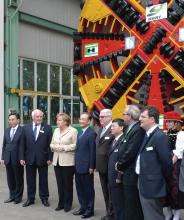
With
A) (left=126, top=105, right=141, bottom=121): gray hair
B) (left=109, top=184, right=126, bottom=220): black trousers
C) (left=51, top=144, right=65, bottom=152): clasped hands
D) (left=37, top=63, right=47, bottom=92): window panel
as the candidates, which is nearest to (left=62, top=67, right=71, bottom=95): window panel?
(left=37, top=63, right=47, bottom=92): window panel

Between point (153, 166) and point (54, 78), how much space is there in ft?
34.8

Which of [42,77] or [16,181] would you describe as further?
[42,77]

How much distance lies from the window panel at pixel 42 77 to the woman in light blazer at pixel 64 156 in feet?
24.6

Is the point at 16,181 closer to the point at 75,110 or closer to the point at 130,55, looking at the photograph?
the point at 130,55

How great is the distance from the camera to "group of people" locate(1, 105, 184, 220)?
14.9 ft

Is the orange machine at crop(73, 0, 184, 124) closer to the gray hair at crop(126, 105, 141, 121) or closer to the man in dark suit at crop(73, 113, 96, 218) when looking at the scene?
the man in dark suit at crop(73, 113, 96, 218)

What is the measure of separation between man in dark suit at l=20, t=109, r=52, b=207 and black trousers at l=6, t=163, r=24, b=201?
24cm

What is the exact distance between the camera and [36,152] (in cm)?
711

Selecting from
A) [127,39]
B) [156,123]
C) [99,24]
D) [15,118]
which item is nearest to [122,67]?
[127,39]

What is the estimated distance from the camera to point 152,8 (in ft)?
26.8

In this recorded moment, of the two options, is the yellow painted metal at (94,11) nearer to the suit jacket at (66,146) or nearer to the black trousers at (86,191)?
the suit jacket at (66,146)

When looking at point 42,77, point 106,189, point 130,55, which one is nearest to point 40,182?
point 106,189

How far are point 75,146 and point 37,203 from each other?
1.45 metres

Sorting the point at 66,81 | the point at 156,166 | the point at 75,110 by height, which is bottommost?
the point at 156,166
